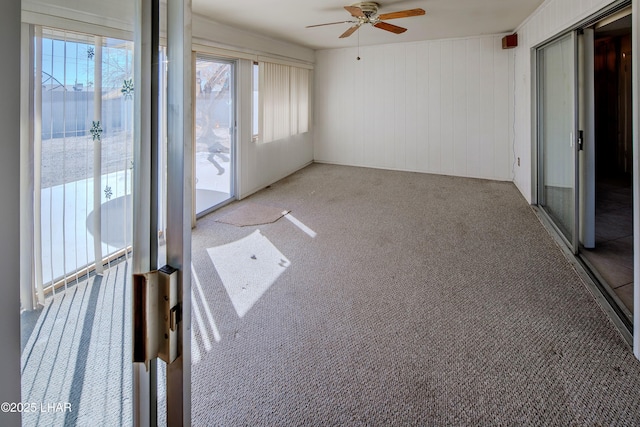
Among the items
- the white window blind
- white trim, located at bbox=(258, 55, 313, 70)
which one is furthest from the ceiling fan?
the white window blind

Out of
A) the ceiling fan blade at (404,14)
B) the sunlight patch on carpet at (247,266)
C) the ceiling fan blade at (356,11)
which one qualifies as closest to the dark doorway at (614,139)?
the ceiling fan blade at (404,14)

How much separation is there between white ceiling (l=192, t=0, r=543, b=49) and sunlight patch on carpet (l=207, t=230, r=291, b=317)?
8.09 ft

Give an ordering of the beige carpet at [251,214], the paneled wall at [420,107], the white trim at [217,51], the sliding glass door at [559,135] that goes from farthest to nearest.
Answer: the paneled wall at [420,107] → the beige carpet at [251,214] → the white trim at [217,51] → the sliding glass door at [559,135]

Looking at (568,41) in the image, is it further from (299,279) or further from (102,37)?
(102,37)

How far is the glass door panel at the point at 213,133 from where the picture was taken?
4.70 m

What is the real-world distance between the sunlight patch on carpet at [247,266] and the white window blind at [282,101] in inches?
103

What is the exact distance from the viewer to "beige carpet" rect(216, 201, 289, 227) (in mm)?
4473

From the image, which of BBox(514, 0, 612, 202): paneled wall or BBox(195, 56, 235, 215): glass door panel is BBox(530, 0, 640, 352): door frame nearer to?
BBox(514, 0, 612, 202): paneled wall

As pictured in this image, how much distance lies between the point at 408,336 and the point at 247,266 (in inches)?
60.2

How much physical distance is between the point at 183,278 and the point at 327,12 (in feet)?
14.9

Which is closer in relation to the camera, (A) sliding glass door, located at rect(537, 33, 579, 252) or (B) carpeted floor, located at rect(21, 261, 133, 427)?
(B) carpeted floor, located at rect(21, 261, 133, 427)

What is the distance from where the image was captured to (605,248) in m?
3.40

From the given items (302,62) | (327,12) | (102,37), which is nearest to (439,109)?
(302,62)

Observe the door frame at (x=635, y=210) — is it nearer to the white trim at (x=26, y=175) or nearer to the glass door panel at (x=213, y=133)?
the white trim at (x=26, y=175)
